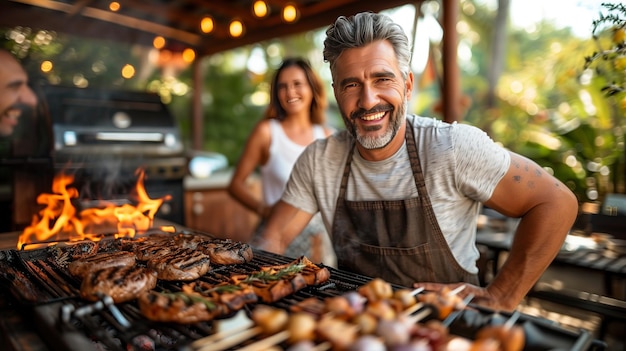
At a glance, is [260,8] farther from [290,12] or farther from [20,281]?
[20,281]

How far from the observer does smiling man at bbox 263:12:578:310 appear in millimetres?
2389

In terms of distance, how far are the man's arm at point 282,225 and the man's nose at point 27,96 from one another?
326 cm

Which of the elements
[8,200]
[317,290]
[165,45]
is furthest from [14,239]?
[165,45]

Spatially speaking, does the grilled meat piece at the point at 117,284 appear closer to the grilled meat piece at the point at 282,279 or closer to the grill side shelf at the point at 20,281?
the grill side shelf at the point at 20,281

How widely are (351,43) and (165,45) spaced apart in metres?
5.42

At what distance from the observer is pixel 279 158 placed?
432cm

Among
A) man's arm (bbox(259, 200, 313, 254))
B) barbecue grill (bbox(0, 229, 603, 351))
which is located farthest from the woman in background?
barbecue grill (bbox(0, 229, 603, 351))

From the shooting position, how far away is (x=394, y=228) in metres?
2.55

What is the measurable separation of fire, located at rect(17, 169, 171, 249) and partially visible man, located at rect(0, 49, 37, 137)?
77 centimetres

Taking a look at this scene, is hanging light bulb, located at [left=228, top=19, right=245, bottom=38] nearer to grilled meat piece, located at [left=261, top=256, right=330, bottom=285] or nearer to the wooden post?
the wooden post

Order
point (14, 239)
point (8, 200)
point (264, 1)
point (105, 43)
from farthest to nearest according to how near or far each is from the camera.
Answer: point (105, 43) → point (264, 1) → point (8, 200) → point (14, 239)

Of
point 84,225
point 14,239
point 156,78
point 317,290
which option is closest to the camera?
point 317,290

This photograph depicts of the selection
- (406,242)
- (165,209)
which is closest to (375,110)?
(406,242)

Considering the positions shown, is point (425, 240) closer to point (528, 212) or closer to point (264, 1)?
point (528, 212)
